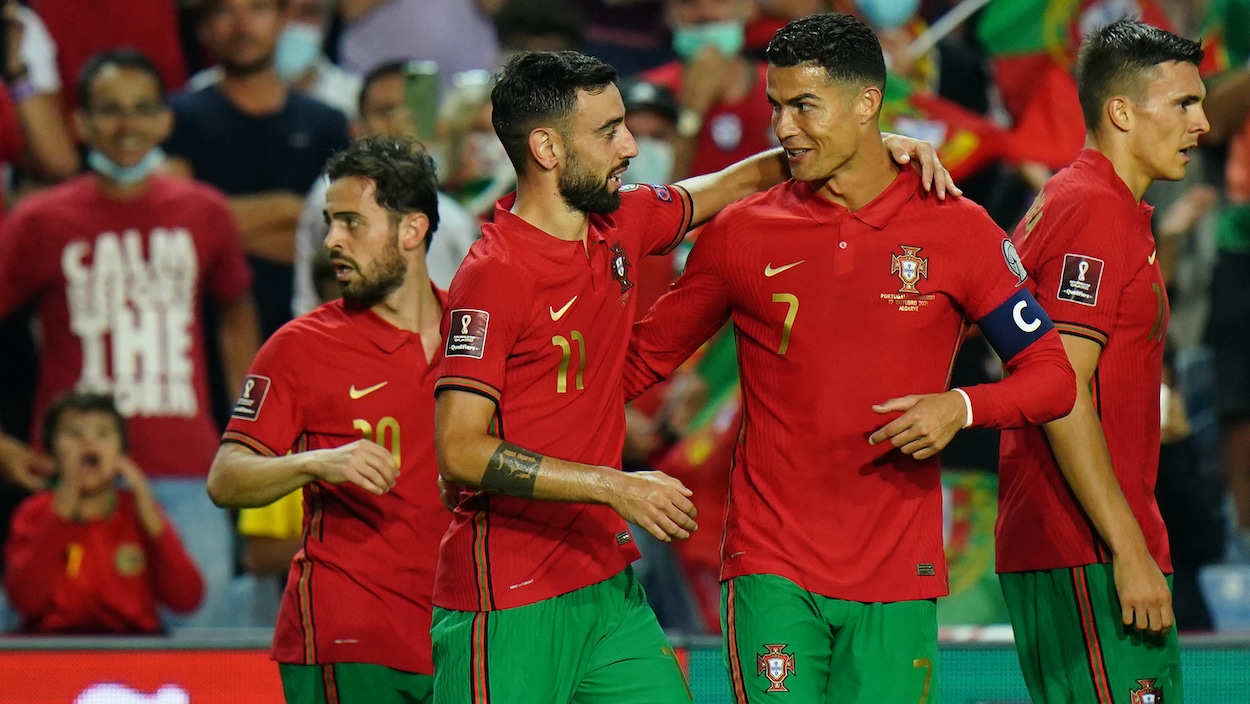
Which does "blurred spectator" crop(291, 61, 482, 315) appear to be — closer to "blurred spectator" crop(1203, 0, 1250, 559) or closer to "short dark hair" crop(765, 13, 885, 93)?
"short dark hair" crop(765, 13, 885, 93)

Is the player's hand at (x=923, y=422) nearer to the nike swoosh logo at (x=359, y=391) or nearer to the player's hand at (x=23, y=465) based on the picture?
the nike swoosh logo at (x=359, y=391)

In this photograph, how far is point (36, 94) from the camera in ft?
26.5

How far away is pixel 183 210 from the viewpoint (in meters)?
7.69

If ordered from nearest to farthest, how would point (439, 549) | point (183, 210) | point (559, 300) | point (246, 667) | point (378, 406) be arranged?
point (559, 300) → point (439, 549) → point (378, 406) → point (246, 667) → point (183, 210)

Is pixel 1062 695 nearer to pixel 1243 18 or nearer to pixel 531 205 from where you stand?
pixel 531 205

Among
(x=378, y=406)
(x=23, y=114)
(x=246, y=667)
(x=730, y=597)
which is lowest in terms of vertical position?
(x=246, y=667)

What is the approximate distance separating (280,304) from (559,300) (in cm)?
418

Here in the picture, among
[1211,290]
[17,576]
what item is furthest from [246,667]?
[1211,290]

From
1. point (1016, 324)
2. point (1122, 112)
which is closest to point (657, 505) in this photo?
point (1016, 324)

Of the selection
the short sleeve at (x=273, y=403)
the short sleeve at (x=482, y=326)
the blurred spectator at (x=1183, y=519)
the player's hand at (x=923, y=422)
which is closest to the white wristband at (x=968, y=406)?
the player's hand at (x=923, y=422)

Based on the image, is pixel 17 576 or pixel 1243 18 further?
pixel 1243 18

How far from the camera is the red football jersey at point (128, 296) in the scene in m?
7.64

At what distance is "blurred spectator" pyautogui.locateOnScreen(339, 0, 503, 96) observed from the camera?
8.63 m

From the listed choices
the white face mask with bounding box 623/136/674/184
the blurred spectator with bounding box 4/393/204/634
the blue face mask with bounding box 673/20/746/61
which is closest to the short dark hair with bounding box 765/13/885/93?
the white face mask with bounding box 623/136/674/184
